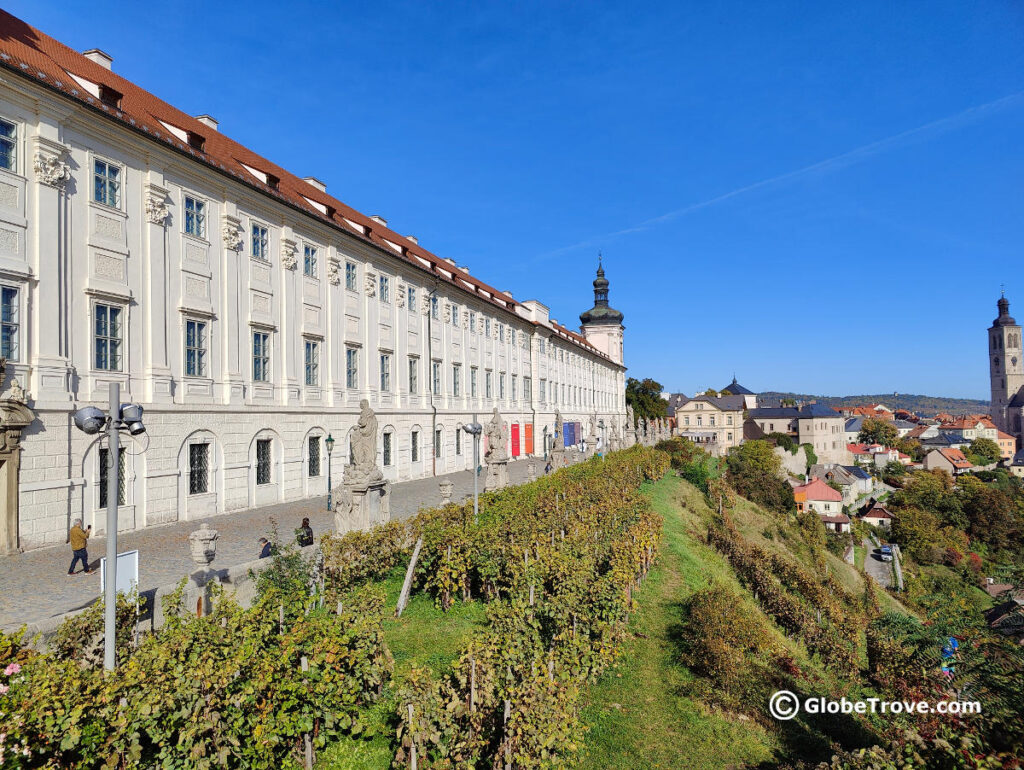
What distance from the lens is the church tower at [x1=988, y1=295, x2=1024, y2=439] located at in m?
149

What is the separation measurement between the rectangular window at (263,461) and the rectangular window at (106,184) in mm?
9130

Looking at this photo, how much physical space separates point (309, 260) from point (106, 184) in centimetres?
897

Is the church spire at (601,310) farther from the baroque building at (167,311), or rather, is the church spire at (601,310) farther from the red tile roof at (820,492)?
the baroque building at (167,311)

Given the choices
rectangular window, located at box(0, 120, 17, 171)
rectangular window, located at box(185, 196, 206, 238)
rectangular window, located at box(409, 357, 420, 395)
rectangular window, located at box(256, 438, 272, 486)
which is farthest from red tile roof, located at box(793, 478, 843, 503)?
rectangular window, located at box(0, 120, 17, 171)

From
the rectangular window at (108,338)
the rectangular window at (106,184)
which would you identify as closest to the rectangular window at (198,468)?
the rectangular window at (108,338)

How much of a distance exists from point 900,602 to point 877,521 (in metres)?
48.7

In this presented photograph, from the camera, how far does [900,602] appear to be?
38.0m

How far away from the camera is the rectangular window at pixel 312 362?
2497cm

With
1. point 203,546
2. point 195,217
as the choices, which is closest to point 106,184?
point 195,217

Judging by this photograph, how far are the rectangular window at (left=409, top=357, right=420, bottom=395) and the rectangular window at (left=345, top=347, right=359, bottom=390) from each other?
5.03 meters

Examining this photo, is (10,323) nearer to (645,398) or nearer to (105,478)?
(105,478)

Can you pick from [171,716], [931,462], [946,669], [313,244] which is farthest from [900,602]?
[931,462]

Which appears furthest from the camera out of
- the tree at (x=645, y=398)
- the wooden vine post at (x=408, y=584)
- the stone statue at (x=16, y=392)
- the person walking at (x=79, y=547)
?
the tree at (x=645, y=398)

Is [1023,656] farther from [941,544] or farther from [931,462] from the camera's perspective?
[931,462]
